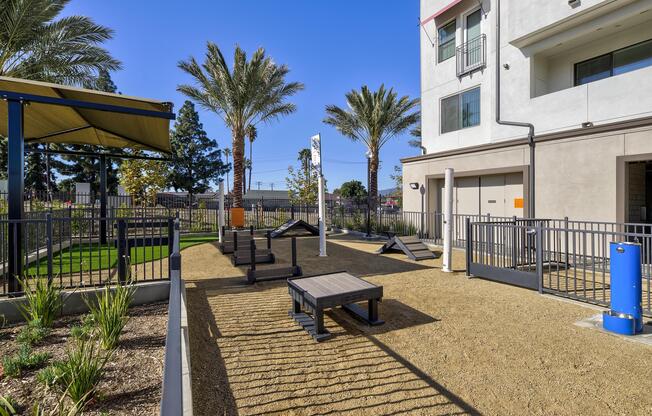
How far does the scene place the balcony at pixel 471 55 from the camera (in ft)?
41.8

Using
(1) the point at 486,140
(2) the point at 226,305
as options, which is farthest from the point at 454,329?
(1) the point at 486,140

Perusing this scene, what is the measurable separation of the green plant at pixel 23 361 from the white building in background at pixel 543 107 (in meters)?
11.4

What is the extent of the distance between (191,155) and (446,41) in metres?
37.2

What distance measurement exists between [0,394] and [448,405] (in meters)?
3.60

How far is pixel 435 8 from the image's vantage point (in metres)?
14.6

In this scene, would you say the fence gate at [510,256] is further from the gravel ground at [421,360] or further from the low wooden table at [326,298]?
the low wooden table at [326,298]

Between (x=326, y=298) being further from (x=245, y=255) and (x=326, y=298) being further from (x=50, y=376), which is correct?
(x=245, y=255)

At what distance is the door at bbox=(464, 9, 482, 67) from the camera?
1301cm

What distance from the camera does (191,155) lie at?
145ft

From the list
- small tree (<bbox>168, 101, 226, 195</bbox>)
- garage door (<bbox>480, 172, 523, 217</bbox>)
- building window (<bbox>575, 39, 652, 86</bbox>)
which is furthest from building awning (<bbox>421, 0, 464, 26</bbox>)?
small tree (<bbox>168, 101, 226, 195</bbox>)

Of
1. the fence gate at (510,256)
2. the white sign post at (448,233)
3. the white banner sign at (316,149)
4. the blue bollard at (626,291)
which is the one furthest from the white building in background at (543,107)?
the white banner sign at (316,149)

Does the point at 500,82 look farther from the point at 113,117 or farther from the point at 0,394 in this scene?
the point at 0,394

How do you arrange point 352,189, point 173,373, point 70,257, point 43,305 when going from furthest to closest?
point 352,189 < point 70,257 < point 43,305 < point 173,373

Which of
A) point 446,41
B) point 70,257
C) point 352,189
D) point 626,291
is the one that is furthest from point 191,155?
point 626,291
